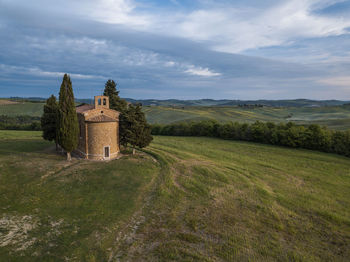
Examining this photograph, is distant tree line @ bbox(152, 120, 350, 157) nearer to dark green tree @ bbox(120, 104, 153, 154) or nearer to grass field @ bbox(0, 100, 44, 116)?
dark green tree @ bbox(120, 104, 153, 154)

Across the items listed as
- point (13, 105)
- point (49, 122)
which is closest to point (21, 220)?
point (49, 122)

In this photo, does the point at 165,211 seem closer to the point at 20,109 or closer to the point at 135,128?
the point at 135,128

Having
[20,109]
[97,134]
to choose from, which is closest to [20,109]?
[20,109]

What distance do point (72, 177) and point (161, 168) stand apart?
424 inches

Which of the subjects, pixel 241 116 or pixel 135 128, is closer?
pixel 135 128

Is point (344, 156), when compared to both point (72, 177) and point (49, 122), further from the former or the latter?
point (49, 122)

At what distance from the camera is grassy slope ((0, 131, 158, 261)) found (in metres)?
12.7

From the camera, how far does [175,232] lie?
1487cm

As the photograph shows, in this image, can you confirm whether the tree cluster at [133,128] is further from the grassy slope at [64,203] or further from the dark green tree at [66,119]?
the dark green tree at [66,119]

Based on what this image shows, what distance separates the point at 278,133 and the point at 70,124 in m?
46.1

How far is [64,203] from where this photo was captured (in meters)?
18.1

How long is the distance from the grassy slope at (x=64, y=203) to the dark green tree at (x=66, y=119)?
2.95 m

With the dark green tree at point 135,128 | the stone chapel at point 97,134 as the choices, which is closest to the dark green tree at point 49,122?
the stone chapel at point 97,134

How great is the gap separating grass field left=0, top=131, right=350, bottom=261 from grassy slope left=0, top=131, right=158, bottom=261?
0.08 m
